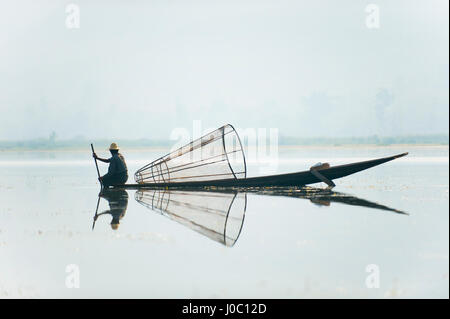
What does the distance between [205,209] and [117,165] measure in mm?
4920

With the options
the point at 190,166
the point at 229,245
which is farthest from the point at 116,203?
the point at 190,166

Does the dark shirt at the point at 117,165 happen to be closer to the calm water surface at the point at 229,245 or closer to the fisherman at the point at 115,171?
the fisherman at the point at 115,171

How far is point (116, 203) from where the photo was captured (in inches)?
603

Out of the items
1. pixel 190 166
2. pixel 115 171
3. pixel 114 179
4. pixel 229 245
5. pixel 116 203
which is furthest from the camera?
pixel 190 166

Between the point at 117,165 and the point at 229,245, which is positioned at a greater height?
the point at 117,165

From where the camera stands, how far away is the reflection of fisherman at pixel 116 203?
40.7 ft

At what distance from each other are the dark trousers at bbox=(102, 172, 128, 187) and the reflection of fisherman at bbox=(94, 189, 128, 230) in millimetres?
315

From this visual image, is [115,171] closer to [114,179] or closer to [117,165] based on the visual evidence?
[117,165]

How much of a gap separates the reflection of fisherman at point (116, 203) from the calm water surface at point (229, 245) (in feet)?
0.19

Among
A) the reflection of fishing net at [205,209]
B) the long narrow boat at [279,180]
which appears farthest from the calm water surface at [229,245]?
the long narrow boat at [279,180]

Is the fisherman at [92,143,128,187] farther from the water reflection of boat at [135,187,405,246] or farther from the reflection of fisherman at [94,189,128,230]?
the water reflection of boat at [135,187,405,246]

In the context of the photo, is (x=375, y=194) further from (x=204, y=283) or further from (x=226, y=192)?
(x=204, y=283)

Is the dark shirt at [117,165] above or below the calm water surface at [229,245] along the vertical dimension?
above

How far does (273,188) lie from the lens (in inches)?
752
